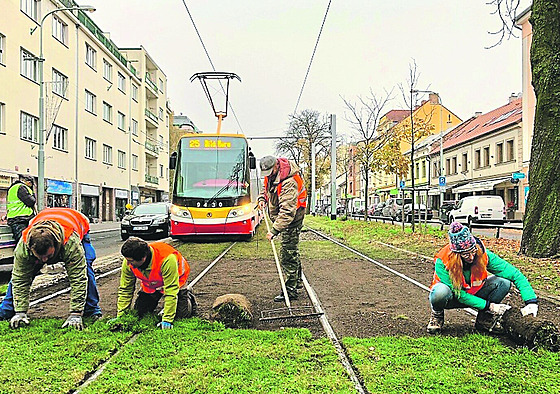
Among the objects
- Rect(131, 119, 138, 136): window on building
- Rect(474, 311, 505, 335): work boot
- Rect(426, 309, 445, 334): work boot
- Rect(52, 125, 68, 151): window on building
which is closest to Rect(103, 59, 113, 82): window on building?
Rect(131, 119, 138, 136): window on building

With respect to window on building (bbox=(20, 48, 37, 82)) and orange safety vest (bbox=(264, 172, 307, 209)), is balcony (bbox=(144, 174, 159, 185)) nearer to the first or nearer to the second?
window on building (bbox=(20, 48, 37, 82))

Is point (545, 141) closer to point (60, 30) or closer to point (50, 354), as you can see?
point (50, 354)

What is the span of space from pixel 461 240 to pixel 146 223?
59.0ft

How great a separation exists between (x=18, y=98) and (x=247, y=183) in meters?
18.1

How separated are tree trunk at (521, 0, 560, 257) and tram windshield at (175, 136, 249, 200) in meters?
8.46

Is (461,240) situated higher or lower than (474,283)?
higher

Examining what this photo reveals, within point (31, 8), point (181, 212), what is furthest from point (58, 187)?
point (181, 212)

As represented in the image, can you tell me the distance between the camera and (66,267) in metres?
5.78

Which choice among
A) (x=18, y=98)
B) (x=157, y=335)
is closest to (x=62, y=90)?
(x=18, y=98)

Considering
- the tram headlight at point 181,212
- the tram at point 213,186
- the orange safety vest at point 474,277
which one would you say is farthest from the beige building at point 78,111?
the orange safety vest at point 474,277

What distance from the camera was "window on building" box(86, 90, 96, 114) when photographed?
1656 inches

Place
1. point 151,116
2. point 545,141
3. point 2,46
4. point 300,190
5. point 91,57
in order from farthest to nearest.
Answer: point 151,116 < point 91,57 < point 2,46 < point 545,141 < point 300,190

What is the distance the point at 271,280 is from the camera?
9648mm

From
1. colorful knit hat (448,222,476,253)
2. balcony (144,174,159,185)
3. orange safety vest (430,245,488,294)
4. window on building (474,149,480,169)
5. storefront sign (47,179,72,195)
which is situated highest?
window on building (474,149,480,169)
